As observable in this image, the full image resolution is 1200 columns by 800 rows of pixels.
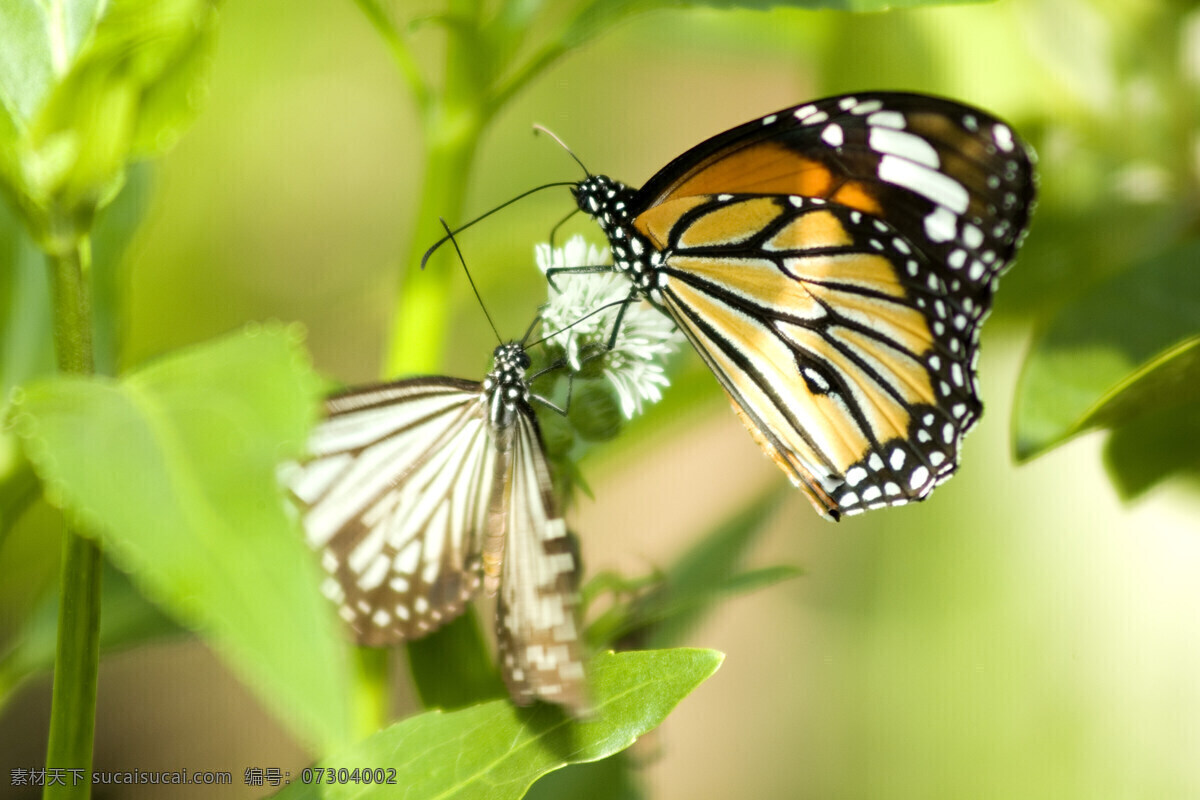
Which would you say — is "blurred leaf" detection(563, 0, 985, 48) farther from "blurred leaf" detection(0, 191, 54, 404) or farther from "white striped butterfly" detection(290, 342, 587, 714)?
"blurred leaf" detection(0, 191, 54, 404)

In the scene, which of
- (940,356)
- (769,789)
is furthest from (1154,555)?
(769,789)

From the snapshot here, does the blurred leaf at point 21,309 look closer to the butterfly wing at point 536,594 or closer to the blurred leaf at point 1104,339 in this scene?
the butterfly wing at point 536,594

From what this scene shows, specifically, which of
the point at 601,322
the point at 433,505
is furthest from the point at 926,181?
the point at 433,505

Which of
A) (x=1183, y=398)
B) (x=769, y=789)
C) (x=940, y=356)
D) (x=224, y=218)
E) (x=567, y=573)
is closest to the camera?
(x=567, y=573)

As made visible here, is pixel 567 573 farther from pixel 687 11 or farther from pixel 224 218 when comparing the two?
pixel 224 218

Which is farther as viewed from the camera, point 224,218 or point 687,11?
point 224,218

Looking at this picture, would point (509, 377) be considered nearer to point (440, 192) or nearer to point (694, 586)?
point (440, 192)
